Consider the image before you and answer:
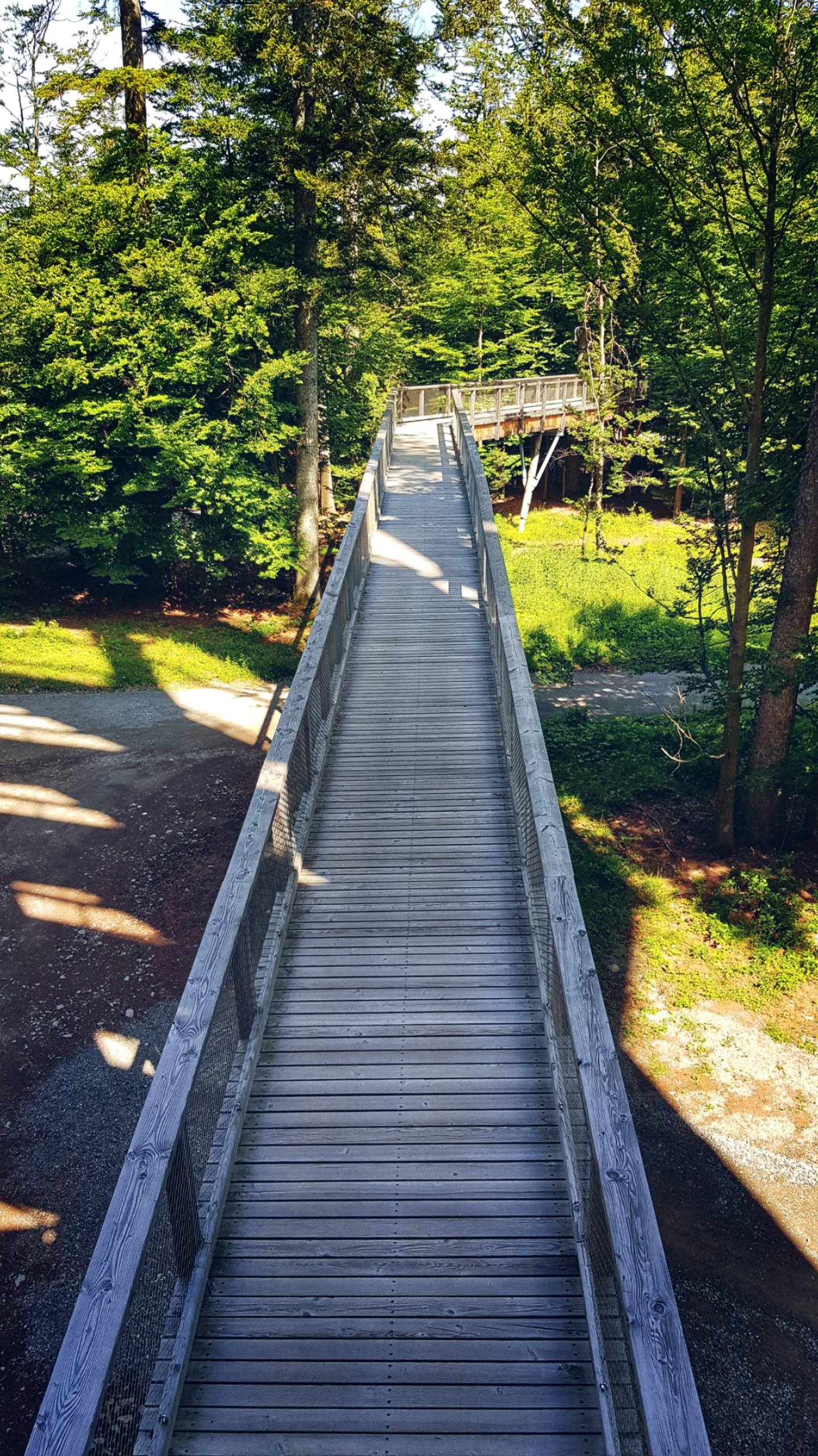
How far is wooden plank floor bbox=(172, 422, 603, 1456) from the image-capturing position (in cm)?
356

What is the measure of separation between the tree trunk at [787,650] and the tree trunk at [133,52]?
1449 centimetres

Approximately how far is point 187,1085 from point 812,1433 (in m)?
4.65

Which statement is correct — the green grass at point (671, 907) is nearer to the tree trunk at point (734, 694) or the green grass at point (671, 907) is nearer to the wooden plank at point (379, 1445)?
the tree trunk at point (734, 694)

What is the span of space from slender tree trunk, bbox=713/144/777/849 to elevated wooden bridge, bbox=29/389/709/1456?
4481mm

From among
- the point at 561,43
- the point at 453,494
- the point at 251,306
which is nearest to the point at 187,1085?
the point at 561,43

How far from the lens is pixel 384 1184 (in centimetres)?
441

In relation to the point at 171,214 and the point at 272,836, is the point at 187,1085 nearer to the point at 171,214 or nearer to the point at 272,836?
the point at 272,836

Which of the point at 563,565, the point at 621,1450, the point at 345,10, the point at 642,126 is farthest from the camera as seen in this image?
the point at 563,565

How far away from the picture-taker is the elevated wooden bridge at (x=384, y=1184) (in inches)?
129

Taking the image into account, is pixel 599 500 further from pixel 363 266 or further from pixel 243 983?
pixel 243 983

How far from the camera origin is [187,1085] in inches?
149

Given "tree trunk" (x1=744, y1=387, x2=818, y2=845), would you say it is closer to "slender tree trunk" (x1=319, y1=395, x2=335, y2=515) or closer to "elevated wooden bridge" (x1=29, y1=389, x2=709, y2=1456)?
"elevated wooden bridge" (x1=29, y1=389, x2=709, y2=1456)

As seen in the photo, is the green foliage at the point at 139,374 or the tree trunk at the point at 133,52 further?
the tree trunk at the point at 133,52

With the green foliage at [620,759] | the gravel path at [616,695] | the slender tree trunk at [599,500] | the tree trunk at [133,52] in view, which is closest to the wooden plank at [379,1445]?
the green foliage at [620,759]
